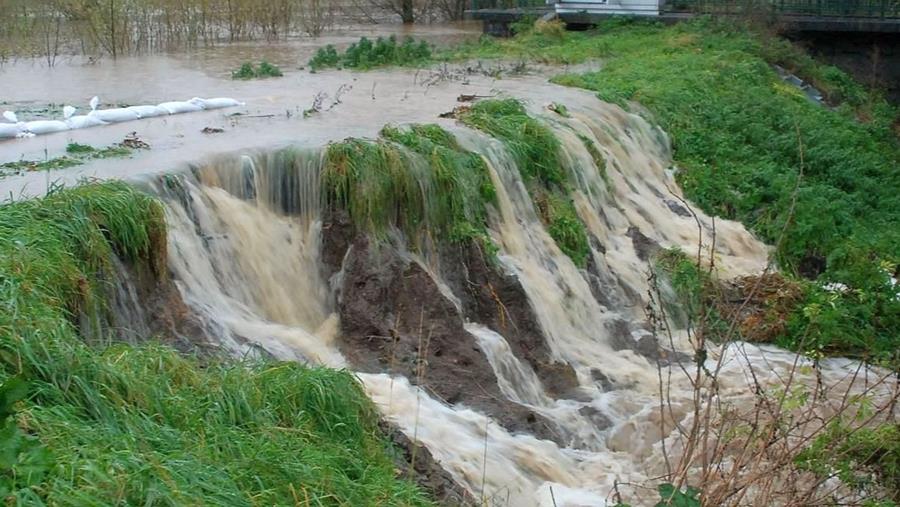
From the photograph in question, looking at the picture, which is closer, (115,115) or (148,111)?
(115,115)

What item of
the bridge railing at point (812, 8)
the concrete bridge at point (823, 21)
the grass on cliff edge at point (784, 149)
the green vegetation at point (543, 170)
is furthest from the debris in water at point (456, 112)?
the bridge railing at point (812, 8)

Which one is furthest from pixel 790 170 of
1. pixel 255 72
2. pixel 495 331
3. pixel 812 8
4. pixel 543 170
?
pixel 812 8

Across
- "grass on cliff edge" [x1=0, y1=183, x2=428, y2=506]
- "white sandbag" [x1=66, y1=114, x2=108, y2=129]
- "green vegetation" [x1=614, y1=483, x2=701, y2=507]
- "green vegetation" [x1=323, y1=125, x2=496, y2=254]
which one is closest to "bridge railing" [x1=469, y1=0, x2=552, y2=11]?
"white sandbag" [x1=66, y1=114, x2=108, y2=129]

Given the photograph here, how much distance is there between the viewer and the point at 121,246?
7.98 metres

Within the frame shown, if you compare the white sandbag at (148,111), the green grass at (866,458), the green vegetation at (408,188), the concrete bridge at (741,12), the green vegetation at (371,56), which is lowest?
the green grass at (866,458)

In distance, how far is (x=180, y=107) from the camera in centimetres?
1415

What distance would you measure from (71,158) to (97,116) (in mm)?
2566

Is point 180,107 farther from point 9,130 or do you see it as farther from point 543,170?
point 543,170

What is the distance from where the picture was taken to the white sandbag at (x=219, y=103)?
14.6 metres

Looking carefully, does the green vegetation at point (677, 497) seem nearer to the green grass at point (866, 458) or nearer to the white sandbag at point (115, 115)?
the green grass at point (866, 458)

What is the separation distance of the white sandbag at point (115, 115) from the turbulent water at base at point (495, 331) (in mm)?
3466

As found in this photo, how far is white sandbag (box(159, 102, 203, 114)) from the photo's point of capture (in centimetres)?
1401

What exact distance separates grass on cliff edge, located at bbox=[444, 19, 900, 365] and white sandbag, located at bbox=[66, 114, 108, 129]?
744 cm

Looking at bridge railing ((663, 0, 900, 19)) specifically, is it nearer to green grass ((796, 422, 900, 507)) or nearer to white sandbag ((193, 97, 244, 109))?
white sandbag ((193, 97, 244, 109))
